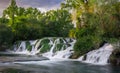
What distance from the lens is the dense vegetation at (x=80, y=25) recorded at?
38275mm

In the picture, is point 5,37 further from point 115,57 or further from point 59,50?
point 115,57

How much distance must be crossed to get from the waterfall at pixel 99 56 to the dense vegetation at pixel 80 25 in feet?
4.43

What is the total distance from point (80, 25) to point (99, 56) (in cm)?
1950

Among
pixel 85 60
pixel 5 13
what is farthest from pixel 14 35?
pixel 85 60

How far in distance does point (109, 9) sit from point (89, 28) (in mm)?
5478

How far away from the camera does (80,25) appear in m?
52.1

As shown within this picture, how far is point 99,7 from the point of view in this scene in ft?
142

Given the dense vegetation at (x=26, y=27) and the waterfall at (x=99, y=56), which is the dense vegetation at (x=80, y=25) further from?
the waterfall at (x=99, y=56)

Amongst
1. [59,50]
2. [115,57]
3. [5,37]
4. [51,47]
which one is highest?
[5,37]

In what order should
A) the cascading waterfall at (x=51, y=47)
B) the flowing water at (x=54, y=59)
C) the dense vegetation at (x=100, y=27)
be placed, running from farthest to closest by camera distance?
the cascading waterfall at (x=51, y=47)
the dense vegetation at (x=100, y=27)
the flowing water at (x=54, y=59)

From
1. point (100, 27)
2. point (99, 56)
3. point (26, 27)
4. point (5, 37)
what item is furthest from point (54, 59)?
point (26, 27)

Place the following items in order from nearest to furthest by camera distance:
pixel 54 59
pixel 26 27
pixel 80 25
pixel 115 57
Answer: pixel 115 57, pixel 54 59, pixel 80 25, pixel 26 27

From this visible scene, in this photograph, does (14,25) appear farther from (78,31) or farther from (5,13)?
(78,31)

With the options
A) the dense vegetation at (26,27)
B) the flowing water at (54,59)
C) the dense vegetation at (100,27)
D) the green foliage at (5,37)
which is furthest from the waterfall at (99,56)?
the dense vegetation at (26,27)
